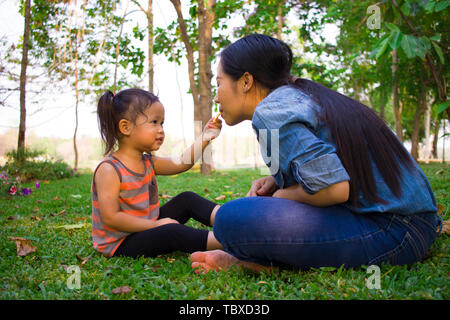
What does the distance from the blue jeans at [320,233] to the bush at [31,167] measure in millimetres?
6184

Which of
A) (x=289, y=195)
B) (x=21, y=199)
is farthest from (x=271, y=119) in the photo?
(x=21, y=199)

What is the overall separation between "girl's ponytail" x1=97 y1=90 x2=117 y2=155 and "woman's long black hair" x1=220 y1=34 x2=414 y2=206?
3.00 feet

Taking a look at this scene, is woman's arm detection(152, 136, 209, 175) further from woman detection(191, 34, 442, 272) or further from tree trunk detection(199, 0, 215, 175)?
tree trunk detection(199, 0, 215, 175)

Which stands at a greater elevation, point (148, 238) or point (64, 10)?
point (64, 10)

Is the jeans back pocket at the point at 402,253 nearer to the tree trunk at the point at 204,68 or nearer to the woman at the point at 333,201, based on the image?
the woman at the point at 333,201

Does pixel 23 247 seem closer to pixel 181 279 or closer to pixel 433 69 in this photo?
pixel 181 279

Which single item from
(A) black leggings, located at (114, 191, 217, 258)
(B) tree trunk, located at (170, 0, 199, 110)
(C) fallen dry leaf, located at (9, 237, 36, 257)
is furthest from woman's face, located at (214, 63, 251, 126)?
(B) tree trunk, located at (170, 0, 199, 110)

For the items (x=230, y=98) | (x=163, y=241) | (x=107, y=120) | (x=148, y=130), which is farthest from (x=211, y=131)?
(x=163, y=241)

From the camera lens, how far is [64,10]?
8.09m

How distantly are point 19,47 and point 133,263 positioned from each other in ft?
24.0

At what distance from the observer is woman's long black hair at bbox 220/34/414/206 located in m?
1.34

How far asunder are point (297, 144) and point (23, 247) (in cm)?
172
